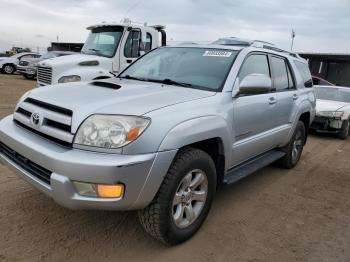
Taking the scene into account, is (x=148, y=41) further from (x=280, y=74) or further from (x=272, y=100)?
(x=272, y=100)

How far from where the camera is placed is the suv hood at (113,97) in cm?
285

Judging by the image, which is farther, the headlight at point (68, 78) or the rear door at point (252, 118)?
the headlight at point (68, 78)

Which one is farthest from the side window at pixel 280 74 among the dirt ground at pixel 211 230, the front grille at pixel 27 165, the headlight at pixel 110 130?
the front grille at pixel 27 165

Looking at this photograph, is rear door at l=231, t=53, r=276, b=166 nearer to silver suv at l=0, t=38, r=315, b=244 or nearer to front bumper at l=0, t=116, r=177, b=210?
silver suv at l=0, t=38, r=315, b=244

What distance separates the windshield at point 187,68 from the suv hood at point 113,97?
0.21 m

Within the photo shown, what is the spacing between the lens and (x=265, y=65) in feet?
15.3

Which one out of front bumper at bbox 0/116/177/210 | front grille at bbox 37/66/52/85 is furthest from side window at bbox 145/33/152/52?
front bumper at bbox 0/116/177/210

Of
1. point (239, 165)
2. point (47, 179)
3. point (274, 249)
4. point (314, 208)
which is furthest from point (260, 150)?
point (47, 179)

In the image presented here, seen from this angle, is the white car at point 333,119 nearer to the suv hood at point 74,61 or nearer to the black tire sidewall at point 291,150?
the black tire sidewall at point 291,150

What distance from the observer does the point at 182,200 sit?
3.20 metres

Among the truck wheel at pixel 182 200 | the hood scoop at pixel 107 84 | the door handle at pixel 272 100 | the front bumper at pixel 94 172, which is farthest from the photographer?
the door handle at pixel 272 100

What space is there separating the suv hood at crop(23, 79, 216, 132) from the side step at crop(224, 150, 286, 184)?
93cm

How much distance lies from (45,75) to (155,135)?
709 centimetres

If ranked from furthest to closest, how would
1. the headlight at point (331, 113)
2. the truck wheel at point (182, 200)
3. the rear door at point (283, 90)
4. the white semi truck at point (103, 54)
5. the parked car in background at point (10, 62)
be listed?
the parked car in background at point (10, 62), the headlight at point (331, 113), the white semi truck at point (103, 54), the rear door at point (283, 90), the truck wheel at point (182, 200)
